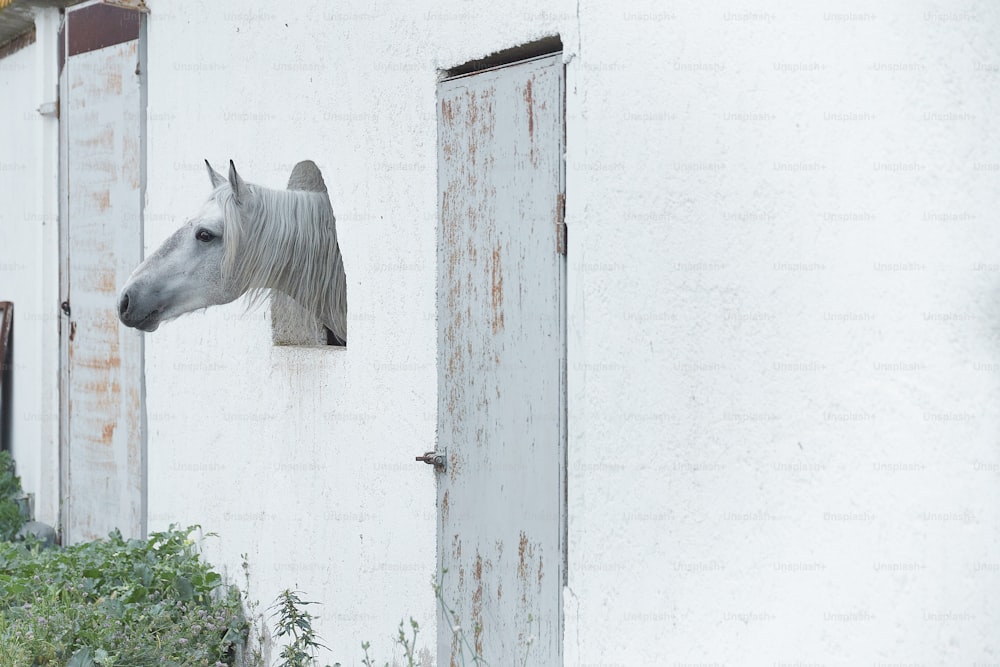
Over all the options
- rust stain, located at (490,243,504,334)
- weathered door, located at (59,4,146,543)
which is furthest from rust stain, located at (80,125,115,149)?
rust stain, located at (490,243,504,334)

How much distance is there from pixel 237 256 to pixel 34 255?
14.2ft

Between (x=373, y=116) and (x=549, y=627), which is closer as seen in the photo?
(x=549, y=627)

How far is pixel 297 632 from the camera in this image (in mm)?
5051

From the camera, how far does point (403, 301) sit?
4406 millimetres

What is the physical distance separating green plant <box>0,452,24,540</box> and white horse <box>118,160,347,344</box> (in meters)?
3.95

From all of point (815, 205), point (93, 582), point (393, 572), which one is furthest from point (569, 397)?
point (93, 582)

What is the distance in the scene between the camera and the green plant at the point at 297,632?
450 cm

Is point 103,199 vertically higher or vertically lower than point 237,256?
higher

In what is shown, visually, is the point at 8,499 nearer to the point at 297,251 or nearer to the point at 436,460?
the point at 297,251

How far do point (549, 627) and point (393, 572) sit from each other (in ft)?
3.28

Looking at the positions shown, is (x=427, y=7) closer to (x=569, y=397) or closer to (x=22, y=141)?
(x=569, y=397)

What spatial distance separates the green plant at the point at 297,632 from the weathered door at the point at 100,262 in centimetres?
191

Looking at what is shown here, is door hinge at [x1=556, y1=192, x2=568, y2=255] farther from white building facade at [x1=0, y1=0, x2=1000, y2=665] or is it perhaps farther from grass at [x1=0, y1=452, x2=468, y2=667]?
grass at [x1=0, y1=452, x2=468, y2=667]

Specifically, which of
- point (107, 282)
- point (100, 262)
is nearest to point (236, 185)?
point (107, 282)
